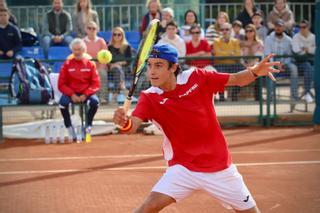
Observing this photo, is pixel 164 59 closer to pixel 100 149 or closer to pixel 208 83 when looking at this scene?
pixel 208 83

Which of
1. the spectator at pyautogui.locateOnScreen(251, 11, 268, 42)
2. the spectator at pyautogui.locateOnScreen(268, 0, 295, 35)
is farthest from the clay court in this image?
the spectator at pyautogui.locateOnScreen(268, 0, 295, 35)

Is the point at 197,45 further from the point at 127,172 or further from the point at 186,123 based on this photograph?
the point at 186,123

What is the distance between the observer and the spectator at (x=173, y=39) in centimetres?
1370

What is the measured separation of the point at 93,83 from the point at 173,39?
2.17m

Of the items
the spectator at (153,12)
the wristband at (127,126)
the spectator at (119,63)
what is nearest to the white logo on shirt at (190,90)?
the wristband at (127,126)

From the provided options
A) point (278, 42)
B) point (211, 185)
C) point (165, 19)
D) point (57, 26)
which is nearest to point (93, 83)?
point (165, 19)

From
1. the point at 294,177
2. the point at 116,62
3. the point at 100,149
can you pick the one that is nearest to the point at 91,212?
the point at 294,177

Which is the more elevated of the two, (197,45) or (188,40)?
(188,40)

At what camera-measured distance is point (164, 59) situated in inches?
213

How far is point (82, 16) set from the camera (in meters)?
15.1

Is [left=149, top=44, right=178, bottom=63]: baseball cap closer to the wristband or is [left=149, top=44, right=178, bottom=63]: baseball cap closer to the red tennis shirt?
the red tennis shirt

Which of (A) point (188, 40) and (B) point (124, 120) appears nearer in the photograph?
(B) point (124, 120)

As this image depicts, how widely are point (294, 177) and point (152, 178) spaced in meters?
1.92

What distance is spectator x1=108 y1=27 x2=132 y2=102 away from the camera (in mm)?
13406
